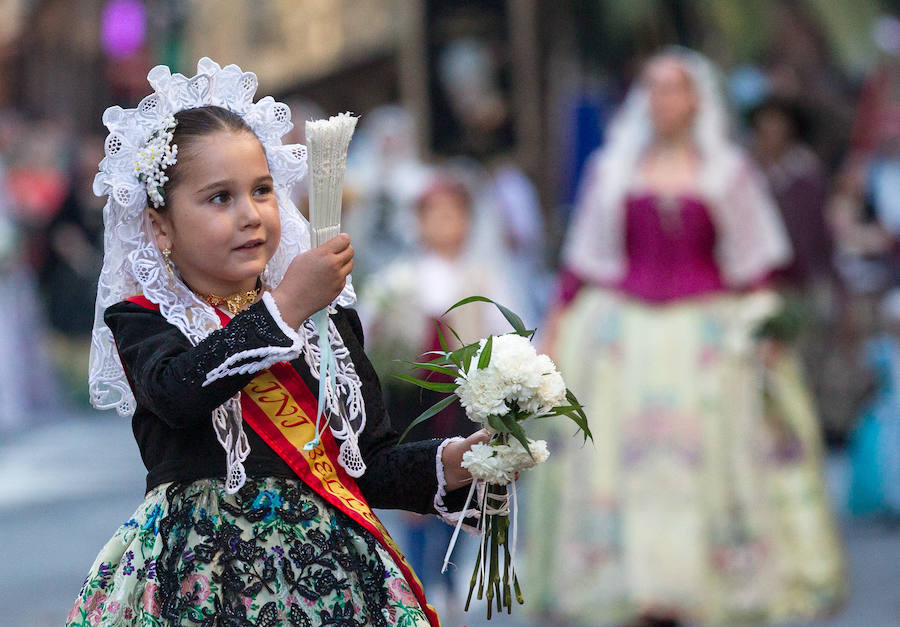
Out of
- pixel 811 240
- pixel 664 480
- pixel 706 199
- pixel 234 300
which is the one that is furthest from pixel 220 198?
pixel 811 240

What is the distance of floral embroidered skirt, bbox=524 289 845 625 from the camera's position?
6.02m

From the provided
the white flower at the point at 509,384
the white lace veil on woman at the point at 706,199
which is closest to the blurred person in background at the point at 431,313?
the white lace veil on woman at the point at 706,199

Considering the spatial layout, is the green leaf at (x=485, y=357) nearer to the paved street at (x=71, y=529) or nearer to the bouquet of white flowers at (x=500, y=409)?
the bouquet of white flowers at (x=500, y=409)

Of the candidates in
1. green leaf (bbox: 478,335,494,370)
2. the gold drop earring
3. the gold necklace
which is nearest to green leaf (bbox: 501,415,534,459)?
green leaf (bbox: 478,335,494,370)

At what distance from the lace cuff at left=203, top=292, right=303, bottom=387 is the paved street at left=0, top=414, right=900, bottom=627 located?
3832 millimetres

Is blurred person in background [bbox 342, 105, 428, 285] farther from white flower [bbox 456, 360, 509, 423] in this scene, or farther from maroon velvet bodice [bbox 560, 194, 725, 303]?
white flower [bbox 456, 360, 509, 423]

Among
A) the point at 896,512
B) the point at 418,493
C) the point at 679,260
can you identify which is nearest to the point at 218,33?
the point at 896,512

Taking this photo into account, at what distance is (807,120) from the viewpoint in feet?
34.7

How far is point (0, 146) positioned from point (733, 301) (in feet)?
35.9

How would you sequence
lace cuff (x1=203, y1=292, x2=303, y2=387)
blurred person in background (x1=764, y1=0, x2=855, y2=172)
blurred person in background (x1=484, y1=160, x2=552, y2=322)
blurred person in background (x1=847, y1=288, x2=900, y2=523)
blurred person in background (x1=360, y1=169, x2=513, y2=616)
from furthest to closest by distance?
blurred person in background (x1=484, y1=160, x2=552, y2=322)
blurred person in background (x1=764, y1=0, x2=855, y2=172)
blurred person in background (x1=847, y1=288, x2=900, y2=523)
blurred person in background (x1=360, y1=169, x2=513, y2=616)
lace cuff (x1=203, y1=292, x2=303, y2=387)

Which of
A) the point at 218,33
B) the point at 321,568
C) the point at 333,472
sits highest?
the point at 218,33

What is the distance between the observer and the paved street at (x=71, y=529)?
6492mm

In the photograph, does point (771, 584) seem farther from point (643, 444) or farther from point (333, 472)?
point (333, 472)

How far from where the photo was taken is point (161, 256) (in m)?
2.87
